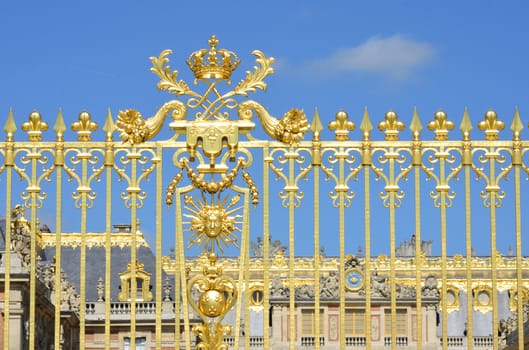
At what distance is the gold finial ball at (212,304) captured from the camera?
652 inches

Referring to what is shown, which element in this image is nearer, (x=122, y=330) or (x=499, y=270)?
(x=122, y=330)

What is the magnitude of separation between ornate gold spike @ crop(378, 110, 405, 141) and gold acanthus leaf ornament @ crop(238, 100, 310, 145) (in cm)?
83

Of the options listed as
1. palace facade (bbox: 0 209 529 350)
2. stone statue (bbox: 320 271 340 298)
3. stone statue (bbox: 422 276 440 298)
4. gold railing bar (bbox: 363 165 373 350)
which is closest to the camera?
gold railing bar (bbox: 363 165 373 350)

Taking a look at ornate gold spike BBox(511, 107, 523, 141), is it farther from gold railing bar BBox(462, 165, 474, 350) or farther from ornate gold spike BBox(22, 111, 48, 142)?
ornate gold spike BBox(22, 111, 48, 142)

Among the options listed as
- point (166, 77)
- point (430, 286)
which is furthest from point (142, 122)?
point (430, 286)

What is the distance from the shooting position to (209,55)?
55.2 feet

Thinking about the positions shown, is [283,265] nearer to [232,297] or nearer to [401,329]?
[401,329]

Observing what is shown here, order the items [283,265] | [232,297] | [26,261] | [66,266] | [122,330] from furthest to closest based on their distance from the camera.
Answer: [283,265]
[66,266]
[122,330]
[26,261]
[232,297]

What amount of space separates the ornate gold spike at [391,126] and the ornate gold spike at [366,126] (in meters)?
0.13

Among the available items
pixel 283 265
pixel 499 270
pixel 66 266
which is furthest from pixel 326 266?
pixel 66 266

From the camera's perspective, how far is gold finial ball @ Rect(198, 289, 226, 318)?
16.6 metres

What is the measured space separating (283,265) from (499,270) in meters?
8.12

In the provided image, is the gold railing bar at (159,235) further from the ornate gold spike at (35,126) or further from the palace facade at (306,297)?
the palace facade at (306,297)

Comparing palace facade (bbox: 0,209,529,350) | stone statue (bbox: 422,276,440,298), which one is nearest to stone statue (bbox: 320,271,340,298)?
palace facade (bbox: 0,209,529,350)
